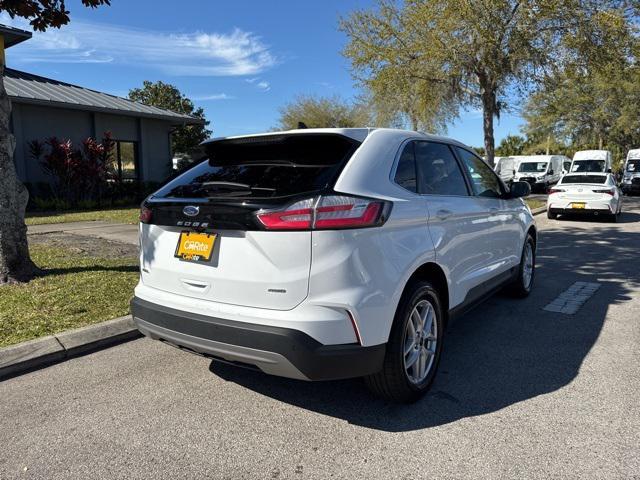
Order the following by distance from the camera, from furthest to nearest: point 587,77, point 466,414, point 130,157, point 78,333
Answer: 1. point 130,157
2. point 587,77
3. point 78,333
4. point 466,414

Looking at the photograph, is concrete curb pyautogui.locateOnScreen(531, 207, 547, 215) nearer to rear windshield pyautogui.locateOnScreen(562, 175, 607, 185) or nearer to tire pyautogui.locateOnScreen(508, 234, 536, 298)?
rear windshield pyautogui.locateOnScreen(562, 175, 607, 185)

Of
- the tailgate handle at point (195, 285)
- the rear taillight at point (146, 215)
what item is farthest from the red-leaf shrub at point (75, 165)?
the tailgate handle at point (195, 285)

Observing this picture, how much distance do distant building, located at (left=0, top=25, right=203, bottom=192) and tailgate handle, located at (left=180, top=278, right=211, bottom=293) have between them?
534 inches

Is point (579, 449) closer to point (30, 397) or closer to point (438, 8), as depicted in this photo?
point (30, 397)

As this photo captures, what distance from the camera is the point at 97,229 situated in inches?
409

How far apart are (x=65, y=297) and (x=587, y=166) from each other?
27.3 m

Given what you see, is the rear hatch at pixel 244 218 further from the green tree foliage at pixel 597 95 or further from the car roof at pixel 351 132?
the green tree foliage at pixel 597 95

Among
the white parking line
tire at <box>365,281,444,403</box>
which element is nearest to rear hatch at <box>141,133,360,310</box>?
tire at <box>365,281,444,403</box>

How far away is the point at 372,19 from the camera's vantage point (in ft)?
57.5

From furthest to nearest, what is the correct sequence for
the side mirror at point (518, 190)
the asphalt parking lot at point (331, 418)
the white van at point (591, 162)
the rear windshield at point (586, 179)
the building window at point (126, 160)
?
the white van at point (591, 162)
the building window at point (126, 160)
the rear windshield at point (586, 179)
the side mirror at point (518, 190)
the asphalt parking lot at point (331, 418)

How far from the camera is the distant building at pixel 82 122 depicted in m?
14.9

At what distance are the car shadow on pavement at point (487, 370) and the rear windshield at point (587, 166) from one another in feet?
73.4

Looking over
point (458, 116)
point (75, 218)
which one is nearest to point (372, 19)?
point (458, 116)

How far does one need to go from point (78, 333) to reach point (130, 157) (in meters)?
15.7
